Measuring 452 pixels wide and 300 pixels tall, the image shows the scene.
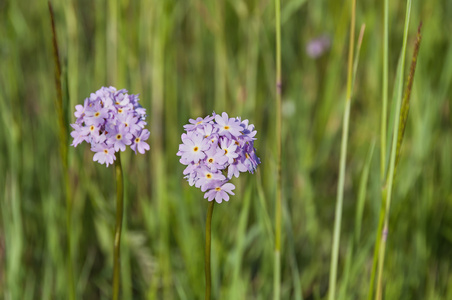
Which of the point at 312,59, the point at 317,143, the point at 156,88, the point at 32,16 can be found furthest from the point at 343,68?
the point at 32,16

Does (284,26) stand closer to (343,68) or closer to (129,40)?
(343,68)

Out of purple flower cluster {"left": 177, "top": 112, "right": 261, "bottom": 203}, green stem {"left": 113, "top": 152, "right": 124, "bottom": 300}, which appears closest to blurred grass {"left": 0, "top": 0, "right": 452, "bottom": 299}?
green stem {"left": 113, "top": 152, "right": 124, "bottom": 300}

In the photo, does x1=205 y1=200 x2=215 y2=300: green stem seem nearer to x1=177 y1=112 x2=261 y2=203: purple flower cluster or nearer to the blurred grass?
x1=177 y1=112 x2=261 y2=203: purple flower cluster

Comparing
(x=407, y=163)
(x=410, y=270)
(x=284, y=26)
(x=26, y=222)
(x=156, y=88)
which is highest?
(x=284, y=26)

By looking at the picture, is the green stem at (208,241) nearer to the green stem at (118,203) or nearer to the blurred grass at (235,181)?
the green stem at (118,203)

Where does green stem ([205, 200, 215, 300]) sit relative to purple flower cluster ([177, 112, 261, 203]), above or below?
below

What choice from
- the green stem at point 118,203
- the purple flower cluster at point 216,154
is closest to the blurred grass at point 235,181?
the green stem at point 118,203
